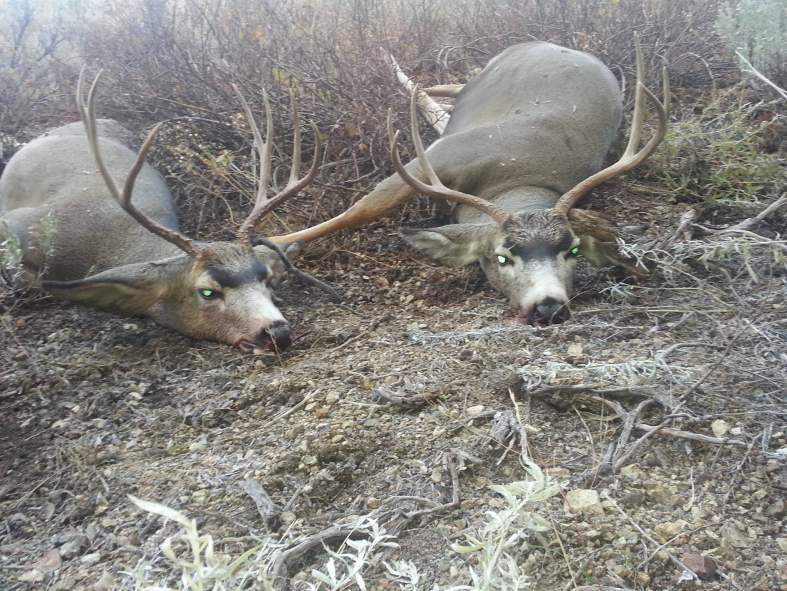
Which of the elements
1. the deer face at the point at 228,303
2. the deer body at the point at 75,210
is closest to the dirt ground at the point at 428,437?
the deer face at the point at 228,303

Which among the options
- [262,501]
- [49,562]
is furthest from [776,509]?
[49,562]

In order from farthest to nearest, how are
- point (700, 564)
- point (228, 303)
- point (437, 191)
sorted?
point (437, 191) → point (228, 303) → point (700, 564)

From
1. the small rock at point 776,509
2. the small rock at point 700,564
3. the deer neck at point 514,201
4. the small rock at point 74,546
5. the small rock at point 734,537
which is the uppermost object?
the small rock at point 74,546

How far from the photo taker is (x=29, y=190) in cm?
486

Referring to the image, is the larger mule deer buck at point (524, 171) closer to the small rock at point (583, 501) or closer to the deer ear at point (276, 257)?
the deer ear at point (276, 257)

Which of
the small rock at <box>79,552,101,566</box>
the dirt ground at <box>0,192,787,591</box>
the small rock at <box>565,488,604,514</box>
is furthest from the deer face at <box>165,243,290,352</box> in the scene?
the small rock at <box>565,488,604,514</box>

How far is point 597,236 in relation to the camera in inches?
168

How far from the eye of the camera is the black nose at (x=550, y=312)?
3775 mm

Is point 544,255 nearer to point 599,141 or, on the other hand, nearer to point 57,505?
point 599,141

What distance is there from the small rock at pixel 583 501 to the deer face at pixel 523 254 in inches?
64.2

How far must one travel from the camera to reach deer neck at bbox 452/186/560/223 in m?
4.60

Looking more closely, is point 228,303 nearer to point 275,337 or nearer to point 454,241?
point 275,337

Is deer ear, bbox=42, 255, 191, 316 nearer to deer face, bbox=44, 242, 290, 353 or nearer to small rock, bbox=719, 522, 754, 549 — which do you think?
deer face, bbox=44, 242, 290, 353

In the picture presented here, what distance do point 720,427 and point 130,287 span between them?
2.96 meters
